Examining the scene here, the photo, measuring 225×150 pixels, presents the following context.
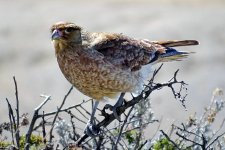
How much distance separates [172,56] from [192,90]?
201 inches

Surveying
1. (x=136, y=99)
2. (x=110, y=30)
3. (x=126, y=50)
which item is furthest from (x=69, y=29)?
(x=110, y=30)

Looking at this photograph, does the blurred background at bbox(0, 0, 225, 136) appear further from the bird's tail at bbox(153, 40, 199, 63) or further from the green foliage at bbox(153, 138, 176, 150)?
the green foliage at bbox(153, 138, 176, 150)

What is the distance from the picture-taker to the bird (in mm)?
4094

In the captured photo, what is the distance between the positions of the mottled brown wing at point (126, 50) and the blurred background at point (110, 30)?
409 cm

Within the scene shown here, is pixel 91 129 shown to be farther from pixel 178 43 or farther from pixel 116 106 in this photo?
pixel 178 43

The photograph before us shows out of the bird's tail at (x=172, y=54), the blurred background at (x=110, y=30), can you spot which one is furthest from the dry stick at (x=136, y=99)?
the blurred background at (x=110, y=30)

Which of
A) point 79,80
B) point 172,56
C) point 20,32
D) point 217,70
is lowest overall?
point 79,80

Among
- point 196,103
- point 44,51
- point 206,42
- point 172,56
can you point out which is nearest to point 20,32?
point 44,51

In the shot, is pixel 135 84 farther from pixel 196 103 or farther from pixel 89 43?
pixel 196 103

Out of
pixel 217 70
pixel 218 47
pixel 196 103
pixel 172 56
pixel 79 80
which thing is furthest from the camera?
pixel 218 47

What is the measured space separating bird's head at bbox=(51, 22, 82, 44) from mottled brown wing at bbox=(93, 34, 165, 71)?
4.5 inches

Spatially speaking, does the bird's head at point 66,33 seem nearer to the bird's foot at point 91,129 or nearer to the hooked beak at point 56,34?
the hooked beak at point 56,34

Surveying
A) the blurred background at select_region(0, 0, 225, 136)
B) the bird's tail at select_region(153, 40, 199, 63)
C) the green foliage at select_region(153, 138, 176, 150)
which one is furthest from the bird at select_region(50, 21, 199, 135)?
the blurred background at select_region(0, 0, 225, 136)

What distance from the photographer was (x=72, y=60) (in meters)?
4.11
